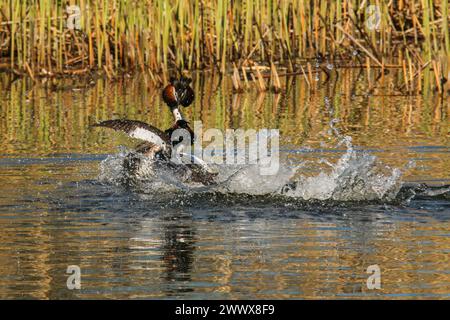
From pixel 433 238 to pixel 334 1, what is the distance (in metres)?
12.1

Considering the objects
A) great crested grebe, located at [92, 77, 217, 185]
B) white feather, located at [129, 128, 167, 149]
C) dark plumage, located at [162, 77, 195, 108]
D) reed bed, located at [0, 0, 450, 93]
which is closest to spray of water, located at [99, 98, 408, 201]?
great crested grebe, located at [92, 77, 217, 185]

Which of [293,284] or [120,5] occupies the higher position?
[120,5]

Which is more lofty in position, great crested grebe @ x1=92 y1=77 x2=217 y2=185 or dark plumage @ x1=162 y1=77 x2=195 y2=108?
dark plumage @ x1=162 y1=77 x2=195 y2=108

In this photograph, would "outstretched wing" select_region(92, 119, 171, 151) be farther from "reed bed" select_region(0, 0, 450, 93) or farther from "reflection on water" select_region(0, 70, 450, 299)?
"reed bed" select_region(0, 0, 450, 93)

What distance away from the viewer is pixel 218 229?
8.73 meters

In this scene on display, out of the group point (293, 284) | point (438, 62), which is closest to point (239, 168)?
point (293, 284)

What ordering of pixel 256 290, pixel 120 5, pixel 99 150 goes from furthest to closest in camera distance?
pixel 120 5 → pixel 99 150 → pixel 256 290

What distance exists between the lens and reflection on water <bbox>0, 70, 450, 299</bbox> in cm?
709

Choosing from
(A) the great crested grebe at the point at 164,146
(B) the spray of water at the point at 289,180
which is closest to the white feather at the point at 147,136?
(A) the great crested grebe at the point at 164,146

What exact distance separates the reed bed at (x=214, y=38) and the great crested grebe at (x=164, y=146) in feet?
19.9

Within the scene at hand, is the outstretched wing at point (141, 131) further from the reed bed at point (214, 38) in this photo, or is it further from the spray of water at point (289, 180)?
the reed bed at point (214, 38)

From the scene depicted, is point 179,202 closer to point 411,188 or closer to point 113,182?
point 113,182

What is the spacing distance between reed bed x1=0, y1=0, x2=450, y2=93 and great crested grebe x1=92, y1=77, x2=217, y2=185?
19.9 ft

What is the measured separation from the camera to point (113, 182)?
10.9m
